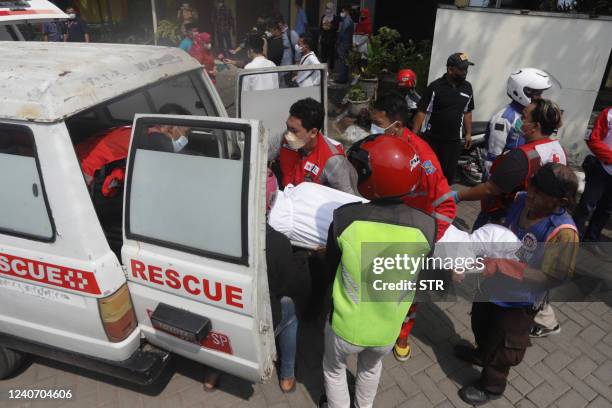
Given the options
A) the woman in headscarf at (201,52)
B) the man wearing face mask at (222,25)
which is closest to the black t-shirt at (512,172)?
the woman in headscarf at (201,52)

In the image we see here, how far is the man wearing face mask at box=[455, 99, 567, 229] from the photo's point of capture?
2713mm

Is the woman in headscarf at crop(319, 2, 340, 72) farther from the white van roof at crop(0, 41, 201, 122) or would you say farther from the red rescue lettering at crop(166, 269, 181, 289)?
the red rescue lettering at crop(166, 269, 181, 289)

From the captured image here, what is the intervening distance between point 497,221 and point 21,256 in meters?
2.90

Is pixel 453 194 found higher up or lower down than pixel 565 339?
higher up

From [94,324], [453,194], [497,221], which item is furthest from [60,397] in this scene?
[497,221]

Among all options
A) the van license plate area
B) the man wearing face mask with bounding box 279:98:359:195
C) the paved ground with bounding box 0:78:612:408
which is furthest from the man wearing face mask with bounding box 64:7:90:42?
the van license plate area

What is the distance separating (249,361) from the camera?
2209 millimetres

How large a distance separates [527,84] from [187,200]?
3.02 metres

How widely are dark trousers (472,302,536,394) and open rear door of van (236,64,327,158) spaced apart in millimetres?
1990

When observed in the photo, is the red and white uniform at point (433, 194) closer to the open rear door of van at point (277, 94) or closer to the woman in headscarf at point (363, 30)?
the open rear door of van at point (277, 94)

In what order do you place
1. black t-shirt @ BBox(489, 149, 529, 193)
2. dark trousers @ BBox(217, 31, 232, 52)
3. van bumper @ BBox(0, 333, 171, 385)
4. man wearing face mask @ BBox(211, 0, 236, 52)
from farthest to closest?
1. dark trousers @ BBox(217, 31, 232, 52)
2. man wearing face mask @ BBox(211, 0, 236, 52)
3. black t-shirt @ BBox(489, 149, 529, 193)
4. van bumper @ BBox(0, 333, 171, 385)

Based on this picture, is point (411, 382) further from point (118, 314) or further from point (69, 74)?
point (69, 74)

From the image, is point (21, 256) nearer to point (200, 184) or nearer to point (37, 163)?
point (37, 163)

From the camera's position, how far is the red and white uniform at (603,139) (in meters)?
3.64
